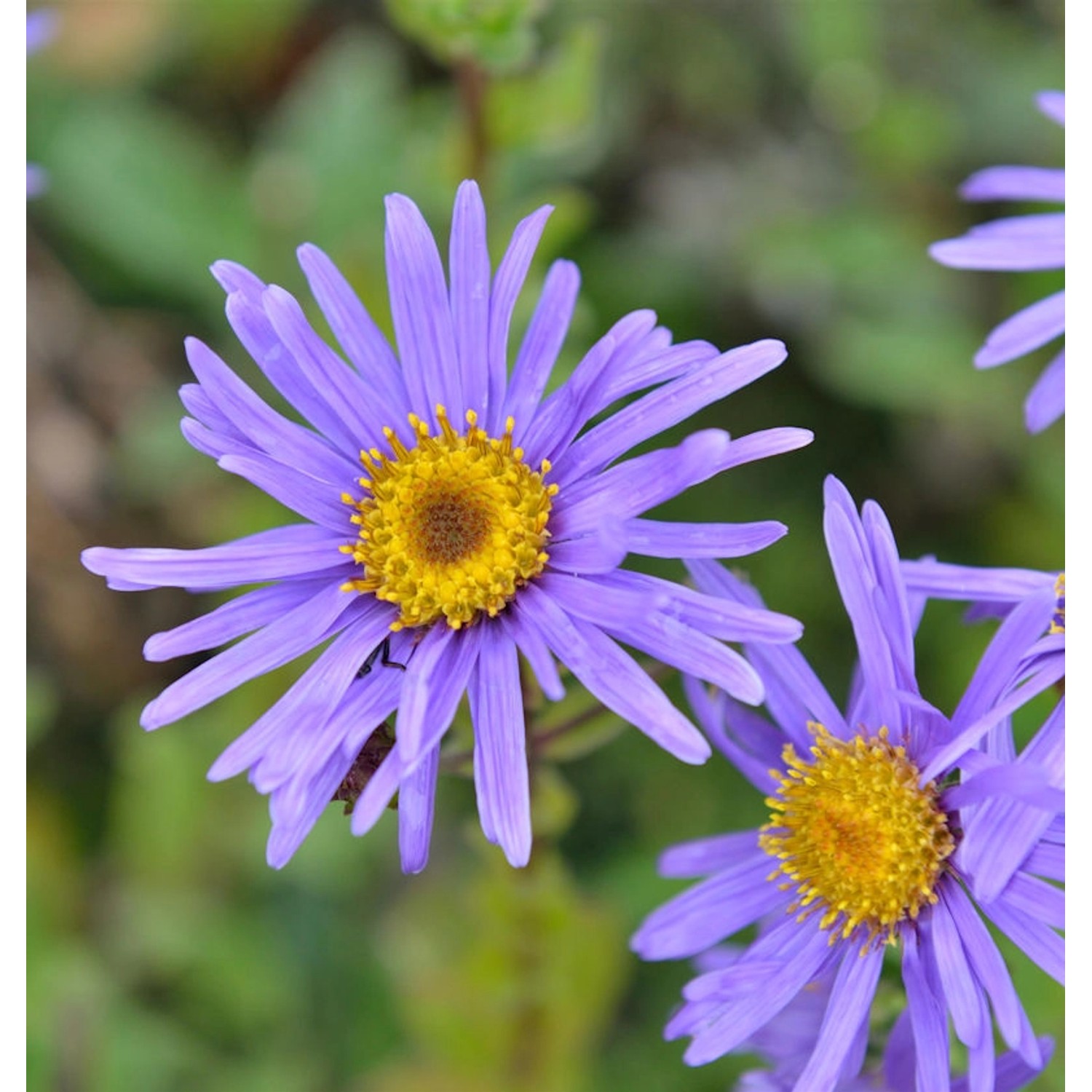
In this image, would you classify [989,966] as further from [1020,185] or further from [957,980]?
[1020,185]

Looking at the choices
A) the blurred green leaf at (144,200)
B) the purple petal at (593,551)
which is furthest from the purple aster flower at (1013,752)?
the blurred green leaf at (144,200)

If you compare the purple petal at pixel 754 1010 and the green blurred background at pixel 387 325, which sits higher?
the green blurred background at pixel 387 325

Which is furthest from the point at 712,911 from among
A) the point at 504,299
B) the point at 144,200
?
the point at 144,200

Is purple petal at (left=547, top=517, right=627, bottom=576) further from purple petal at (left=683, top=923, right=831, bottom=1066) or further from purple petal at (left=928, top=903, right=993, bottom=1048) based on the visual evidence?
purple petal at (left=928, top=903, right=993, bottom=1048)

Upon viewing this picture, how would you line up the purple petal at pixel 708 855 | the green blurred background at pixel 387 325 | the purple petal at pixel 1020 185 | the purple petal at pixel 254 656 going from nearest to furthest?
the purple petal at pixel 254 656 < the purple petal at pixel 708 855 < the purple petal at pixel 1020 185 < the green blurred background at pixel 387 325

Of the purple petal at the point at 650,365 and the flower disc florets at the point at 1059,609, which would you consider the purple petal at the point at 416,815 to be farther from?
the flower disc florets at the point at 1059,609
